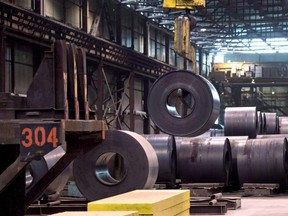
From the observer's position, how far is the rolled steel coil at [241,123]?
1656cm

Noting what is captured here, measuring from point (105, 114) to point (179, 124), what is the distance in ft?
32.2

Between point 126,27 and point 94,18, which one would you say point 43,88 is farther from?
point 126,27

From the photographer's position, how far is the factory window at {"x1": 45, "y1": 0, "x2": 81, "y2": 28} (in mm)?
20609

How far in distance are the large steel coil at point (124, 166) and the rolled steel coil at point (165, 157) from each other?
11.2 ft

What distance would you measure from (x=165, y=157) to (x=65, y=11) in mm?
10035

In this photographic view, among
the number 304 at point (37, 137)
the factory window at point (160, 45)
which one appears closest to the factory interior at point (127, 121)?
the number 304 at point (37, 137)

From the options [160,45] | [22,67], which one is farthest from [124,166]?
[160,45]

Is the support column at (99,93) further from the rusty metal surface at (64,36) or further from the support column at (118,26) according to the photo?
the support column at (118,26)

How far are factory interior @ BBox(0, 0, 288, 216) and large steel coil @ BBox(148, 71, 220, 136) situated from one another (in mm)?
24

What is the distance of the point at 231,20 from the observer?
33688 millimetres

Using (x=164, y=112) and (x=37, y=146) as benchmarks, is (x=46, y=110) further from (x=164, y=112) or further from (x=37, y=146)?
(x=164, y=112)

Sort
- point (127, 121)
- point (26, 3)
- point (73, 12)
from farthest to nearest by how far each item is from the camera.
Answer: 1. point (127, 121)
2. point (73, 12)
3. point (26, 3)

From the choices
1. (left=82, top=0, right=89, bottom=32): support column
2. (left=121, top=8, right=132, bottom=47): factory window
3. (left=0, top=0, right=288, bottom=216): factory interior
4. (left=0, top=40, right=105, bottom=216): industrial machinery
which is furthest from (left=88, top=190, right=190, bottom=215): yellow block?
(left=121, top=8, right=132, bottom=47): factory window

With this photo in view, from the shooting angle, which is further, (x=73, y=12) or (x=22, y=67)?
(x=73, y=12)
